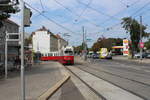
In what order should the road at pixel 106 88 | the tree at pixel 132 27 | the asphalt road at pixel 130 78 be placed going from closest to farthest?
the road at pixel 106 88 < the asphalt road at pixel 130 78 < the tree at pixel 132 27

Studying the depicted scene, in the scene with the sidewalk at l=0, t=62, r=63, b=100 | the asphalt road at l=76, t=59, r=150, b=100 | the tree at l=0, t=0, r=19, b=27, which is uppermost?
the tree at l=0, t=0, r=19, b=27

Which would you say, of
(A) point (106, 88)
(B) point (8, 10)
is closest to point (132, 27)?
(B) point (8, 10)

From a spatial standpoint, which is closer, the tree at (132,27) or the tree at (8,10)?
the tree at (8,10)

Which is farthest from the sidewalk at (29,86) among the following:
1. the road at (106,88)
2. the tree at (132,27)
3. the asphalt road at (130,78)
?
the tree at (132,27)

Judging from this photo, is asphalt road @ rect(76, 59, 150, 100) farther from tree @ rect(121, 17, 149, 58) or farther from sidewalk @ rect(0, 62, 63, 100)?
tree @ rect(121, 17, 149, 58)

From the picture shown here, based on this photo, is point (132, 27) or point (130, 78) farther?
point (132, 27)

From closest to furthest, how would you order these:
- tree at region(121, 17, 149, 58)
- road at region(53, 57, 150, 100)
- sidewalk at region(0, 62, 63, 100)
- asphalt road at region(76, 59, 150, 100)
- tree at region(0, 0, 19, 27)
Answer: sidewalk at region(0, 62, 63, 100) → road at region(53, 57, 150, 100) → asphalt road at region(76, 59, 150, 100) → tree at region(0, 0, 19, 27) → tree at region(121, 17, 149, 58)

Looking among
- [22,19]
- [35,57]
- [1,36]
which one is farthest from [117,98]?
[35,57]

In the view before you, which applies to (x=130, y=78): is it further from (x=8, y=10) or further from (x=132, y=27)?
(x=132, y=27)

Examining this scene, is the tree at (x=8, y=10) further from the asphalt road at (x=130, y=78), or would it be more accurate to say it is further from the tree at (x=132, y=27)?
the tree at (x=132, y=27)

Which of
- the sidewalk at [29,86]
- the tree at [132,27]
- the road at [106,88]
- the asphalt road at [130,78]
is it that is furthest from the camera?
the tree at [132,27]

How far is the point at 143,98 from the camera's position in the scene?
30.7 ft

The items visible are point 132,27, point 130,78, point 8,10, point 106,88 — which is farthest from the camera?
point 132,27

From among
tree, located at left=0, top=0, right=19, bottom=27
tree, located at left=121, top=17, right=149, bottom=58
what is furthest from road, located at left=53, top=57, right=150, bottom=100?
tree, located at left=121, top=17, right=149, bottom=58
